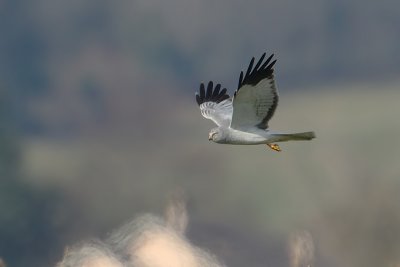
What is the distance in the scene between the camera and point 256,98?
78.9 meters

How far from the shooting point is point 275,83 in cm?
7844

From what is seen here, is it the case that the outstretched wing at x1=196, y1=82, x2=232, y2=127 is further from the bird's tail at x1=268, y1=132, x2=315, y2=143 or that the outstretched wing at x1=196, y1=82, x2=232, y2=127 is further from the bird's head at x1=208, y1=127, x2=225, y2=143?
the bird's tail at x1=268, y1=132, x2=315, y2=143

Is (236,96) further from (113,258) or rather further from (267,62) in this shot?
(113,258)

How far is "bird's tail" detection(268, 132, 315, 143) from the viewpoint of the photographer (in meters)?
76.5

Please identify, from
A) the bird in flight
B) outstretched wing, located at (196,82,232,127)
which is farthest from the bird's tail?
outstretched wing, located at (196,82,232,127)

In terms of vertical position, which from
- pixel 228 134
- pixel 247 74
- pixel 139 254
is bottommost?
pixel 139 254

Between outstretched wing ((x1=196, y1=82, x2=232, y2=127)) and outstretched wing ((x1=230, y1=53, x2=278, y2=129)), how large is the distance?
6.87 metres

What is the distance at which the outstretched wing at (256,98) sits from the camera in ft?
255

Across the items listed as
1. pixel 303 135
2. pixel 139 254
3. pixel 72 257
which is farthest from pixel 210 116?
pixel 139 254

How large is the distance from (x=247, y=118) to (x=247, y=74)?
4.42 meters

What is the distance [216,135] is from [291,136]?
7284 millimetres

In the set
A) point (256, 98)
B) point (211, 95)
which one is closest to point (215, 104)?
point (211, 95)

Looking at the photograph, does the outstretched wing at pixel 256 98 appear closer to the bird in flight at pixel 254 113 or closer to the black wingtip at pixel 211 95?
the bird in flight at pixel 254 113

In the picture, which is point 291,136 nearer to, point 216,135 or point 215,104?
point 216,135
